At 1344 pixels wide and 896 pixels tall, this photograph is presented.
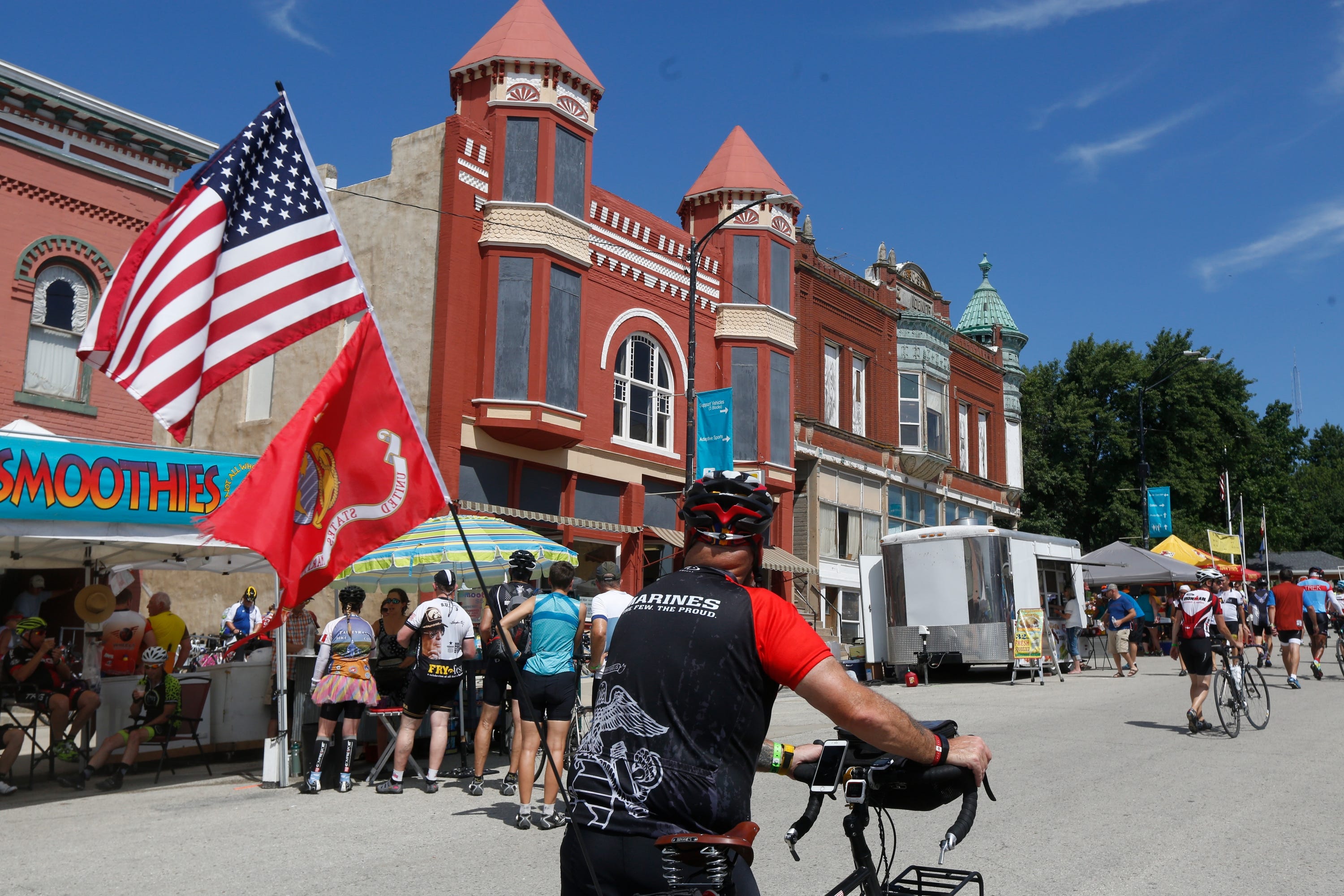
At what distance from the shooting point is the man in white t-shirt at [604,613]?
9391 mm

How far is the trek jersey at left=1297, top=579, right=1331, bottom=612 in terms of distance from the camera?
67.1 feet

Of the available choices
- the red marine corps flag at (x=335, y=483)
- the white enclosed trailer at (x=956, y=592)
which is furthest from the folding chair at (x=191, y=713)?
the white enclosed trailer at (x=956, y=592)

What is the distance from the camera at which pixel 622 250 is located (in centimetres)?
2358

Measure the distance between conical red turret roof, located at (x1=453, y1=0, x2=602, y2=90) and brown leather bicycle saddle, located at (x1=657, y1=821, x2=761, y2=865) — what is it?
2018 cm

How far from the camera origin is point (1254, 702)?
14.1 metres

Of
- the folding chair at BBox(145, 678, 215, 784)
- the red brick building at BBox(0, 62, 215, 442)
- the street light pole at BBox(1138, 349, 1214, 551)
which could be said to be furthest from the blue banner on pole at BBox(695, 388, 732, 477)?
the street light pole at BBox(1138, 349, 1214, 551)

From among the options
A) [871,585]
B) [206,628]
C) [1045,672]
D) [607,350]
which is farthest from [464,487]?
[1045,672]

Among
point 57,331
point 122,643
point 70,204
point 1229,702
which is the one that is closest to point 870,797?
point 122,643

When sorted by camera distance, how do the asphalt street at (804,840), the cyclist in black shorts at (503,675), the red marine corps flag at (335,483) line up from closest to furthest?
the asphalt street at (804,840) < the red marine corps flag at (335,483) < the cyclist in black shorts at (503,675)

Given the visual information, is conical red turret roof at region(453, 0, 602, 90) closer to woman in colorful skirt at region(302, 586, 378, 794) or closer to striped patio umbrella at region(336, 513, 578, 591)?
striped patio umbrella at region(336, 513, 578, 591)

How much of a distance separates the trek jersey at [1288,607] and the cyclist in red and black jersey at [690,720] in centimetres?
1836

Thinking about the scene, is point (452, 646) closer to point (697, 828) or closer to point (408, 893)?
point (408, 893)

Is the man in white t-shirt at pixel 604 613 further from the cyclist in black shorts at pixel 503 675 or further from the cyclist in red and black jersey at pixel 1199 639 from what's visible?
the cyclist in red and black jersey at pixel 1199 639

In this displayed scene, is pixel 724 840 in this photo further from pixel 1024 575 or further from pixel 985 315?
pixel 985 315
